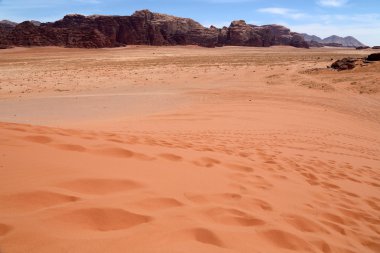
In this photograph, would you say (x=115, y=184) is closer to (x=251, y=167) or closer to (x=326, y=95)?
(x=251, y=167)

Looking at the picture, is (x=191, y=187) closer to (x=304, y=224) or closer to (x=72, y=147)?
(x=304, y=224)

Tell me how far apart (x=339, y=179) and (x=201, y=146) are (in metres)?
2.34

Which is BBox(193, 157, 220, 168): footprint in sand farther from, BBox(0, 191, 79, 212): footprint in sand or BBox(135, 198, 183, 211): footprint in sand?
BBox(0, 191, 79, 212): footprint in sand

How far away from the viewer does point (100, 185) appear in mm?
3352

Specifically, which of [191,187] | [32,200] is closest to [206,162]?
[191,187]

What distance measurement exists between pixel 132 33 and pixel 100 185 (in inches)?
3879

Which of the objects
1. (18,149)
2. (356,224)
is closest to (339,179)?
(356,224)

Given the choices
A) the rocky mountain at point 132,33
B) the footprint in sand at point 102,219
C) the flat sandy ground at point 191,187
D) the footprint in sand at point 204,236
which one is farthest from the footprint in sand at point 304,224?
the rocky mountain at point 132,33

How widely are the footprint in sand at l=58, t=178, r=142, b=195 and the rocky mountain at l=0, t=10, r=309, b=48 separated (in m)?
83.7

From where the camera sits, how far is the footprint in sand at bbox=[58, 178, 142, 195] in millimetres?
3199

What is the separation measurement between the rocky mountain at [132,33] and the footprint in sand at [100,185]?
3296 inches

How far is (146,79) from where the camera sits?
2125 centimetres

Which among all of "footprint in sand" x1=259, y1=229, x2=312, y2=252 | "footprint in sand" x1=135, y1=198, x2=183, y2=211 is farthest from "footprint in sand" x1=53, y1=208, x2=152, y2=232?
"footprint in sand" x1=259, y1=229, x2=312, y2=252

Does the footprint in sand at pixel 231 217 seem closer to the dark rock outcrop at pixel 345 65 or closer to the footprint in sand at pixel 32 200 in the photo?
the footprint in sand at pixel 32 200
